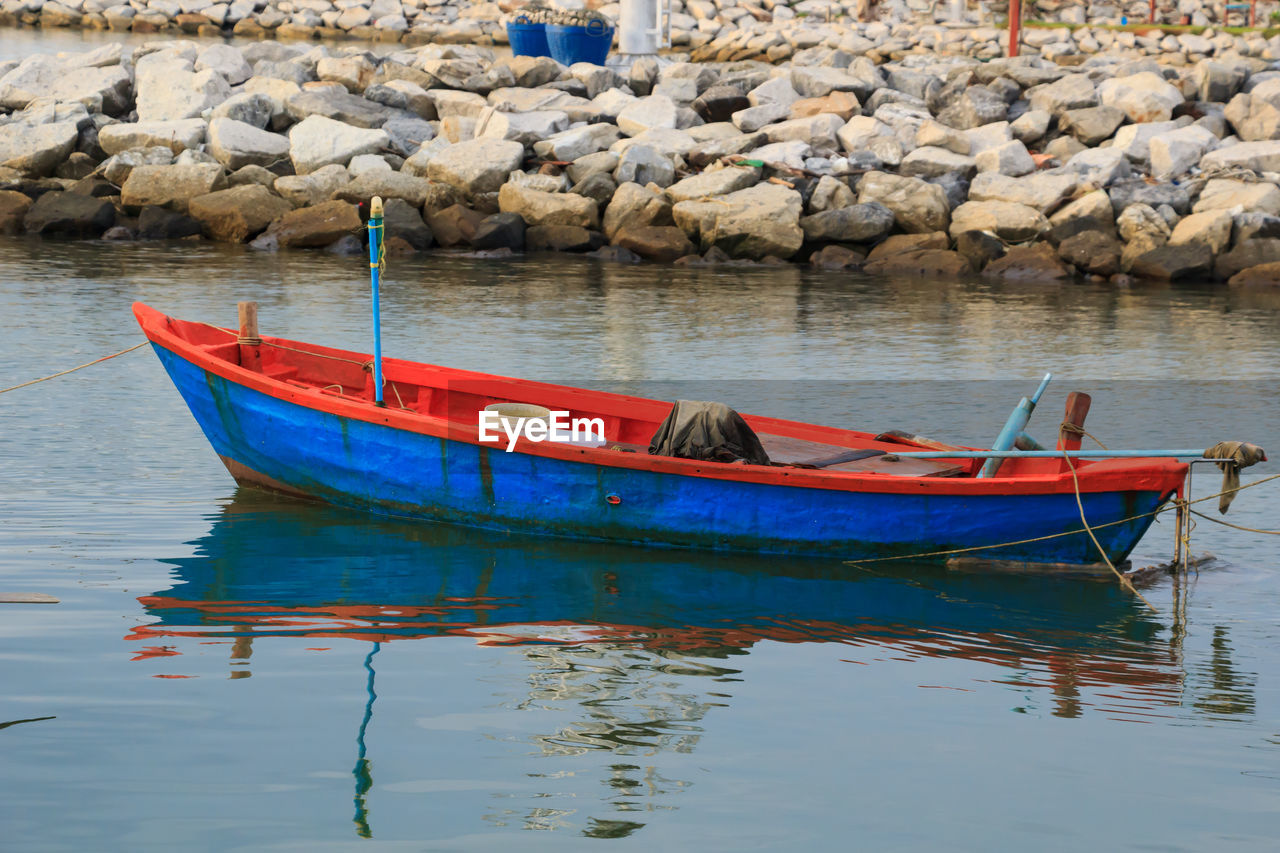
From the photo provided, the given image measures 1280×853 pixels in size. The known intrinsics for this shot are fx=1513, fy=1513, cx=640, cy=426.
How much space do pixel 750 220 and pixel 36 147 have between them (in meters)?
12.6

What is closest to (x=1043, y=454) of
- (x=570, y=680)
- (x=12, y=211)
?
(x=570, y=680)

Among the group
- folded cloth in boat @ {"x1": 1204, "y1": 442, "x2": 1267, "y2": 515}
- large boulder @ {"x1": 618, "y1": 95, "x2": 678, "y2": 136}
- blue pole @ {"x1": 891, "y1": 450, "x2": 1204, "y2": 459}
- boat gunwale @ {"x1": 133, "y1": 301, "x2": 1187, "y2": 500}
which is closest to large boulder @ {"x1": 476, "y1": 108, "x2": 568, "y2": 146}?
large boulder @ {"x1": 618, "y1": 95, "x2": 678, "y2": 136}

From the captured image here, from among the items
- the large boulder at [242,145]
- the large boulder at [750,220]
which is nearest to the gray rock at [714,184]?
the large boulder at [750,220]

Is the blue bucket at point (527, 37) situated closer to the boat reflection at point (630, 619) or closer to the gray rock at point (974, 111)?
the gray rock at point (974, 111)

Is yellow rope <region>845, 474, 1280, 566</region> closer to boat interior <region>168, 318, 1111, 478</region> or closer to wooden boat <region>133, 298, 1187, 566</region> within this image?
wooden boat <region>133, 298, 1187, 566</region>

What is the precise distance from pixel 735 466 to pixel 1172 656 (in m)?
2.73

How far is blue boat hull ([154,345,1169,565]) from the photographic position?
9211 mm

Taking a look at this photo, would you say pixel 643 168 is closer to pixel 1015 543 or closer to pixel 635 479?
pixel 635 479

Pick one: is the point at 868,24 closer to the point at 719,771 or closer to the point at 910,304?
the point at 910,304

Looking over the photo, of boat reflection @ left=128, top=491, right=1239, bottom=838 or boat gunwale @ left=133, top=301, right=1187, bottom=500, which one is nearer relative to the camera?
boat reflection @ left=128, top=491, right=1239, bottom=838

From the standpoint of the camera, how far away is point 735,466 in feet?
30.4

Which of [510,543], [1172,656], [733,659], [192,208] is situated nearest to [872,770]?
[733,659]

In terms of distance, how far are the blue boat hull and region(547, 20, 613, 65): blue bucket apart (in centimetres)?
2345

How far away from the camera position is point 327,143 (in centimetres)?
2591
